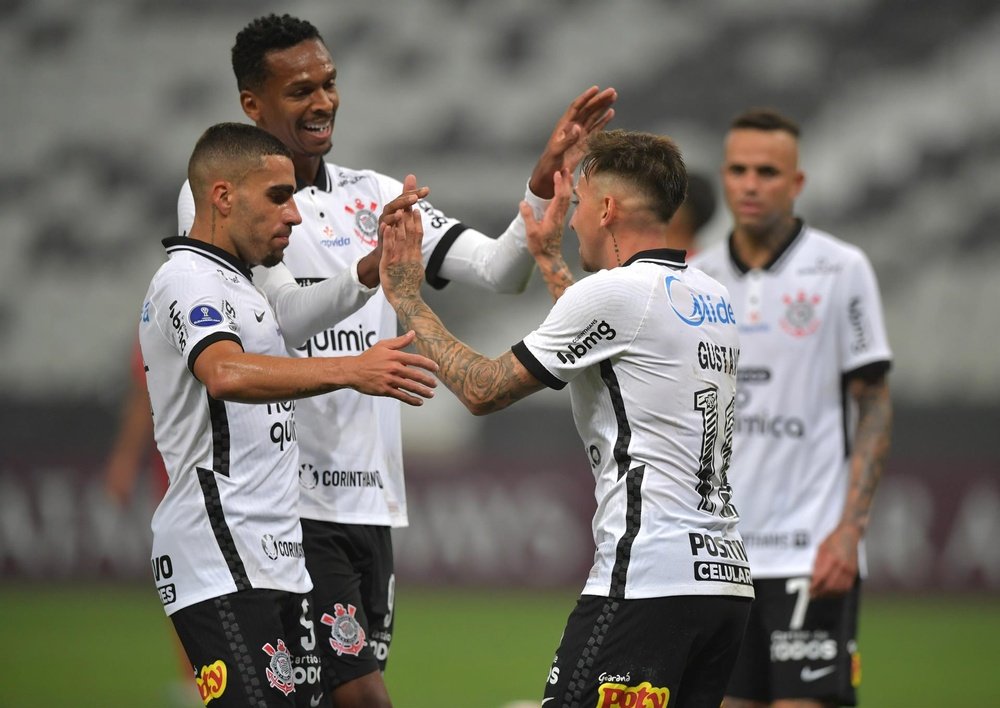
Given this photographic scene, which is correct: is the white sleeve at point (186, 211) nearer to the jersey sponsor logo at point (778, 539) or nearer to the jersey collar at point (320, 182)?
the jersey collar at point (320, 182)

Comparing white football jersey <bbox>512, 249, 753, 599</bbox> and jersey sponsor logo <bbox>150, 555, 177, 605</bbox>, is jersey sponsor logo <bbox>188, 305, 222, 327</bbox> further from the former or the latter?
white football jersey <bbox>512, 249, 753, 599</bbox>

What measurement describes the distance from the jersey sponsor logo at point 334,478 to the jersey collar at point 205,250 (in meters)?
0.84

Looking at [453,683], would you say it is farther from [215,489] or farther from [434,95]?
[434,95]

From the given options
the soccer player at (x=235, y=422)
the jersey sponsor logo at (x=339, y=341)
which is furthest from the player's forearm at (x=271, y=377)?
the jersey sponsor logo at (x=339, y=341)

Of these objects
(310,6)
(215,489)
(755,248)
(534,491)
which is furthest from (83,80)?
(215,489)

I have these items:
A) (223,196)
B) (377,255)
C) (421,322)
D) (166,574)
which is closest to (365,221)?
(377,255)

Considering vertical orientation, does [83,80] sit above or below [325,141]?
above

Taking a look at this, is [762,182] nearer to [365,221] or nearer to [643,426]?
[365,221]

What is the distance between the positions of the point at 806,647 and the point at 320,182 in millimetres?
2761

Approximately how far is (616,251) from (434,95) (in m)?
11.6

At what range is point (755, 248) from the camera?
20.9 ft

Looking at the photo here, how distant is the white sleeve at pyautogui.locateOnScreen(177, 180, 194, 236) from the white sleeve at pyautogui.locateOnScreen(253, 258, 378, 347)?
13.3 inches

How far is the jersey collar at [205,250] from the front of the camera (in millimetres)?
4332

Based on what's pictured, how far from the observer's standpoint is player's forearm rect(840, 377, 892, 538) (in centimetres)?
584
